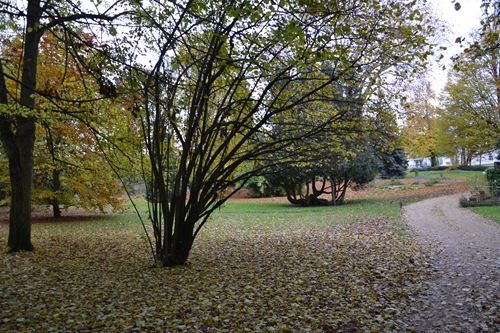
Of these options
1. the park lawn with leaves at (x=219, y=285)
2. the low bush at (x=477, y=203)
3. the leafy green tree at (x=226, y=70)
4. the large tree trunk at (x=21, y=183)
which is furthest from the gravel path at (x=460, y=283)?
the large tree trunk at (x=21, y=183)

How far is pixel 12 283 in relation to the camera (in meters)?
6.91

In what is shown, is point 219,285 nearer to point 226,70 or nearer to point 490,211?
point 226,70

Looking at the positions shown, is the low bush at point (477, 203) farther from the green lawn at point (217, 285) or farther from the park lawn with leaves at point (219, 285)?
the green lawn at point (217, 285)

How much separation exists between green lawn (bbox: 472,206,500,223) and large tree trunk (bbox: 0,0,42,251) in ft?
47.6

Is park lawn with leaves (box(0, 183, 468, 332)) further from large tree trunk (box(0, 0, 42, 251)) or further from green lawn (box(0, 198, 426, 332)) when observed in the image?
large tree trunk (box(0, 0, 42, 251))

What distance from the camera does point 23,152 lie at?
988 cm

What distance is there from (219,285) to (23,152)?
235 inches

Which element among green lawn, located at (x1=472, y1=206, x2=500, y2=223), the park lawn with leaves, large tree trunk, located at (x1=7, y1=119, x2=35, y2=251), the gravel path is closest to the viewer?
the gravel path

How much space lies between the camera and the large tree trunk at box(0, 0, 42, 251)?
9.70 m

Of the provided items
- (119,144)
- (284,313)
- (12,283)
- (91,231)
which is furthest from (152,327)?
(91,231)

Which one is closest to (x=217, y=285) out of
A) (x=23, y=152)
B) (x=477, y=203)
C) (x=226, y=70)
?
(x=226, y=70)

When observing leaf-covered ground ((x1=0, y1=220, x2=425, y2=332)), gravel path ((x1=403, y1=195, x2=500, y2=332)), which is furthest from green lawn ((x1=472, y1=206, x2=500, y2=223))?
leaf-covered ground ((x1=0, y1=220, x2=425, y2=332))

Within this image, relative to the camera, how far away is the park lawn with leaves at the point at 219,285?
5.02 metres

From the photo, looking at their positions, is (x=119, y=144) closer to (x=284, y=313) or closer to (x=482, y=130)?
(x=284, y=313)
